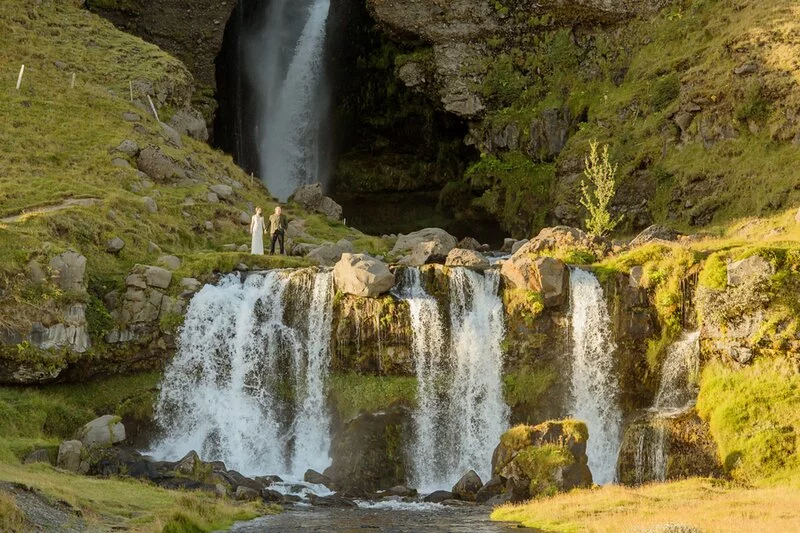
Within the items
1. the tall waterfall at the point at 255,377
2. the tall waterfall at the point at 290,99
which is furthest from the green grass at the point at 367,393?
the tall waterfall at the point at 290,99

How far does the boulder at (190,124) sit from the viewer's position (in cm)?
5041

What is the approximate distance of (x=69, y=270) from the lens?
33.0 metres

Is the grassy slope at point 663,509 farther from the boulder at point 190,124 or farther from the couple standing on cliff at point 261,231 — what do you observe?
the boulder at point 190,124

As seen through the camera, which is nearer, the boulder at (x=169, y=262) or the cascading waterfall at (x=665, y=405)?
the cascading waterfall at (x=665, y=405)

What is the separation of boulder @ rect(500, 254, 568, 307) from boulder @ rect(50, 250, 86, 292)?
14.4 m

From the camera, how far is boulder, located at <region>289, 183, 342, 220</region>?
49.0 m

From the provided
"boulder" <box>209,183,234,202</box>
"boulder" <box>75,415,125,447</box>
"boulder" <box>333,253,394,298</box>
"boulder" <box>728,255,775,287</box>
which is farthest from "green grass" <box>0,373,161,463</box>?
"boulder" <box>728,255,775,287</box>

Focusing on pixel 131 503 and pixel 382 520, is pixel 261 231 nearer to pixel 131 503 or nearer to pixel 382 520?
pixel 382 520

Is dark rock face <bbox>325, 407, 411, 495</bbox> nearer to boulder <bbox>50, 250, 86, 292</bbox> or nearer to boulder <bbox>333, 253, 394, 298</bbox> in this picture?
boulder <bbox>333, 253, 394, 298</bbox>

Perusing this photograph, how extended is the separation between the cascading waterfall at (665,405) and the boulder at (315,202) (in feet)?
70.9

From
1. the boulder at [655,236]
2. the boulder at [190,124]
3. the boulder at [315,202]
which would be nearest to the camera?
the boulder at [655,236]

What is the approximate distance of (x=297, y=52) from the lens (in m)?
61.0

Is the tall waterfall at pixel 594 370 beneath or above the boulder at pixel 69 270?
beneath

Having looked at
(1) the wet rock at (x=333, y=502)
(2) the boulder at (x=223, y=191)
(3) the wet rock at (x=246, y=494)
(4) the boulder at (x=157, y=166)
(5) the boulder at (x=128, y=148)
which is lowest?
(1) the wet rock at (x=333, y=502)
